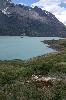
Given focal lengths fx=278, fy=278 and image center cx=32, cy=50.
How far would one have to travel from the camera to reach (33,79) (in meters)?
24.3

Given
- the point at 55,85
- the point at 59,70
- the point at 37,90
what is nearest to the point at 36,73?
the point at 59,70

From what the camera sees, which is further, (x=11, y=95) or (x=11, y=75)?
(x=11, y=75)

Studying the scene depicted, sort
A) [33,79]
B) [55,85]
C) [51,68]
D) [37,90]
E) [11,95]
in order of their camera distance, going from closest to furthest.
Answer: [11,95]
[37,90]
[55,85]
[33,79]
[51,68]

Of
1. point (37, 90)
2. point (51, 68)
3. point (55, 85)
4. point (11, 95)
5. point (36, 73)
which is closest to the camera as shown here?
point (11, 95)

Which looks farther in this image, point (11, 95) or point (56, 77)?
point (56, 77)

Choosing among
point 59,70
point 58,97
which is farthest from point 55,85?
point 59,70

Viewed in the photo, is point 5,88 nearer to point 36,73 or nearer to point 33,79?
point 33,79

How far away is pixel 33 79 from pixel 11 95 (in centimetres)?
666

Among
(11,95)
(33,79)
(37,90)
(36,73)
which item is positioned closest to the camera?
(11,95)

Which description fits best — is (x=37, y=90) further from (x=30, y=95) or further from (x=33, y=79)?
(x=33, y=79)

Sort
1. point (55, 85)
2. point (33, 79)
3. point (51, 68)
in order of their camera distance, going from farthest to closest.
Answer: point (51, 68) → point (33, 79) → point (55, 85)

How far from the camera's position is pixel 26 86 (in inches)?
828

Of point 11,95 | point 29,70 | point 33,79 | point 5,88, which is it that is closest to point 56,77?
point 33,79

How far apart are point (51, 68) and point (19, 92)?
11.6 meters
